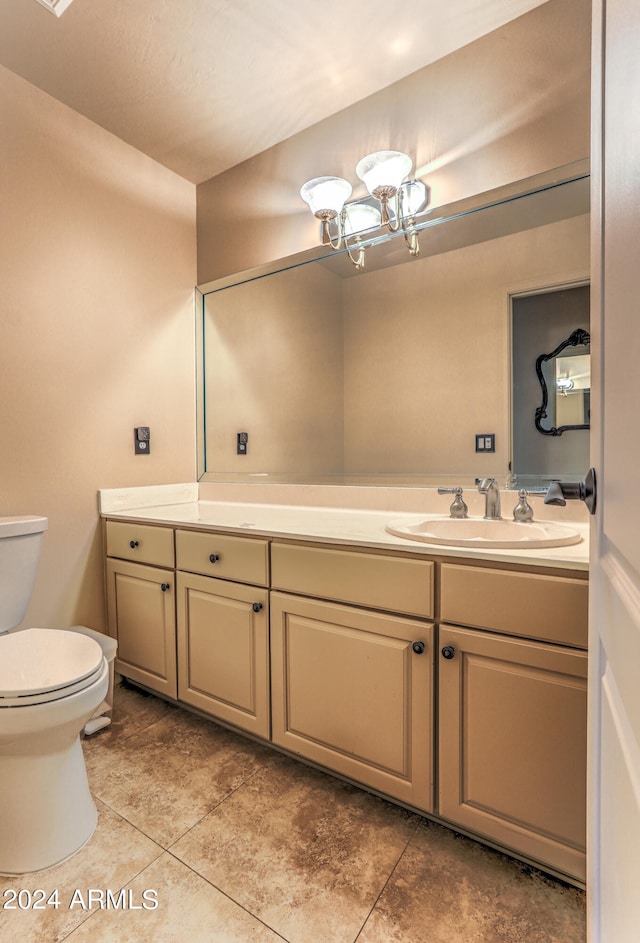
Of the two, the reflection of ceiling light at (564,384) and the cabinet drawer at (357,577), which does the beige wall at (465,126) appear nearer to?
the reflection of ceiling light at (564,384)

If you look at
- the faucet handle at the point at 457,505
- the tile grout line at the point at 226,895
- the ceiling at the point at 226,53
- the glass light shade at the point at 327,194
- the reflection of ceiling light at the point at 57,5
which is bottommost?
the tile grout line at the point at 226,895

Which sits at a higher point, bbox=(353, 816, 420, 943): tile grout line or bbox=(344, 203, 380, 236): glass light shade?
bbox=(344, 203, 380, 236): glass light shade

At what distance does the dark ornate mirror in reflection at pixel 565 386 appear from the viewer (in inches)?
57.4

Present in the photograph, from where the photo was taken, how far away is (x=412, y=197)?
1699mm

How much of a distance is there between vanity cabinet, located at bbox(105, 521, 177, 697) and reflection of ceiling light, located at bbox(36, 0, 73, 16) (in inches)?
65.1

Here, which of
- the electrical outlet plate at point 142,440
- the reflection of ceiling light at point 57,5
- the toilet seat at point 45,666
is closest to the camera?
the toilet seat at point 45,666

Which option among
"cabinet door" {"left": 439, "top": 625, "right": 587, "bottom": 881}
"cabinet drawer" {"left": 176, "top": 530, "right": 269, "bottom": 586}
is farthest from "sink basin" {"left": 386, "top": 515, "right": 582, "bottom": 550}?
"cabinet drawer" {"left": 176, "top": 530, "right": 269, "bottom": 586}

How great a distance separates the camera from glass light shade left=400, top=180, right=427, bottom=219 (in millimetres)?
1676

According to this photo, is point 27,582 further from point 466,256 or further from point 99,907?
point 466,256

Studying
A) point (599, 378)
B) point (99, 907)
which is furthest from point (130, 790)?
point (599, 378)

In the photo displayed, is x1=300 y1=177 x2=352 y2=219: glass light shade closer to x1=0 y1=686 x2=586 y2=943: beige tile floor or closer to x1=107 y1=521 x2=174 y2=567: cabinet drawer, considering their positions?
x1=107 y1=521 x2=174 y2=567: cabinet drawer

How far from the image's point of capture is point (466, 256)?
169 centimetres

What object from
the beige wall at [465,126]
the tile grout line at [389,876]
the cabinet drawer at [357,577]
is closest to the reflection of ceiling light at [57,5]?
the beige wall at [465,126]

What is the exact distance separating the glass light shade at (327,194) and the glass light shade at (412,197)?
0.24 m
